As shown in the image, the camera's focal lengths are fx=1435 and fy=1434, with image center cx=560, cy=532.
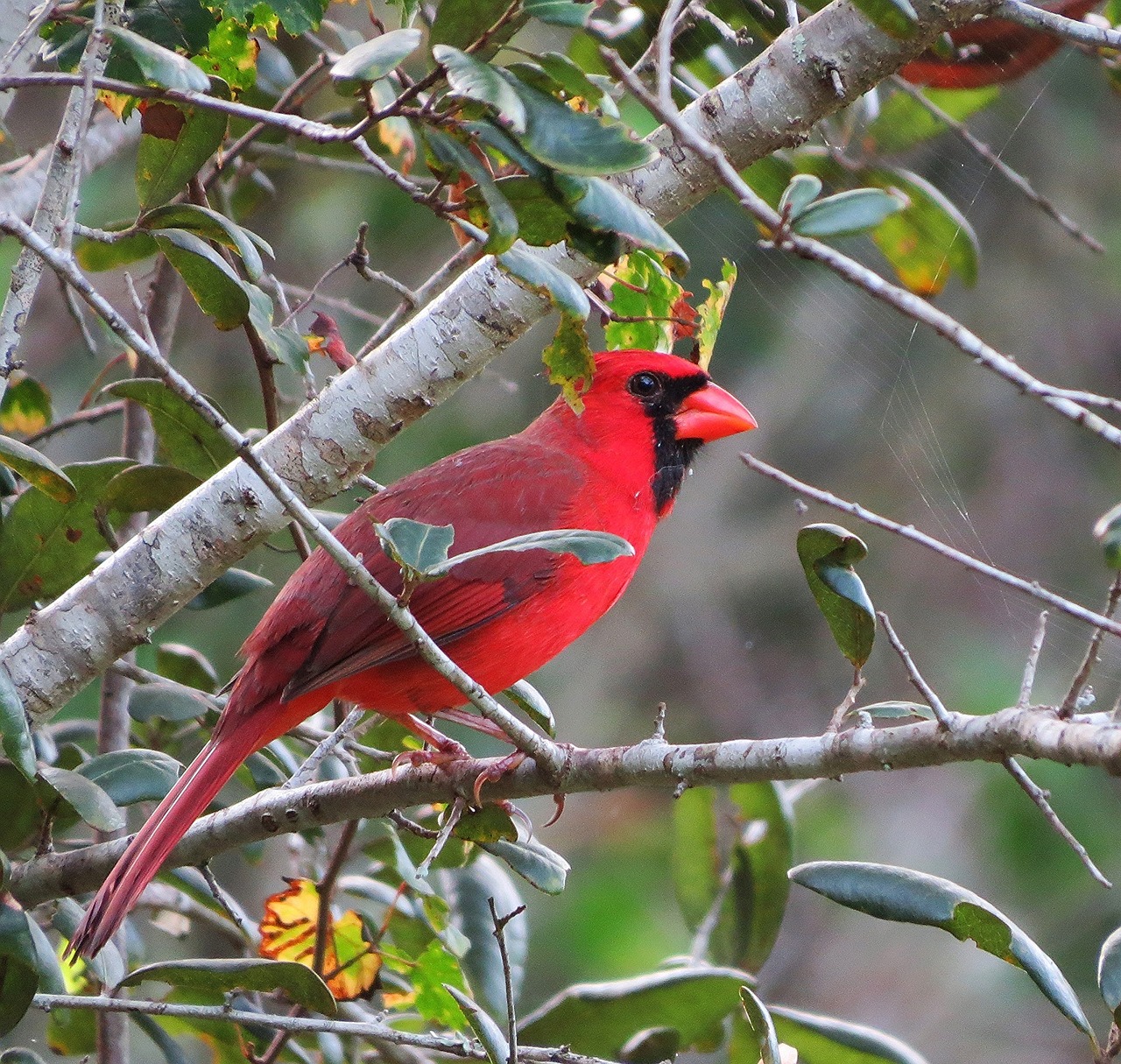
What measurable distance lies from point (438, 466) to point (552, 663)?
336 centimetres

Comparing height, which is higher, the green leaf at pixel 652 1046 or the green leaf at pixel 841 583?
the green leaf at pixel 841 583

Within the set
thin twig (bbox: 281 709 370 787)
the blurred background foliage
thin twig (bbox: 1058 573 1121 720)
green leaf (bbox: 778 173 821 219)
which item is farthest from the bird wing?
the blurred background foliage

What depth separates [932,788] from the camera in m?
6.43

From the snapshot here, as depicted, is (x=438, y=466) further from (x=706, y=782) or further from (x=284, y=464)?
(x=706, y=782)

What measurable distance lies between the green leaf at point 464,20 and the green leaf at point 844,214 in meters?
0.44

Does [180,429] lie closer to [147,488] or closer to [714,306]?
[147,488]

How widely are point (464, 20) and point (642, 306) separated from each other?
36.2 inches

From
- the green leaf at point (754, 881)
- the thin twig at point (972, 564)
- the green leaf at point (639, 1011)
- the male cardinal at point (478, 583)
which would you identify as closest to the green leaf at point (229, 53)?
the male cardinal at point (478, 583)

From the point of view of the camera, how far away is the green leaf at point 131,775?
2.29 m

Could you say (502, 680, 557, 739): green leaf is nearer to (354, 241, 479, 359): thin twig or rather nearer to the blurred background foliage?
(354, 241, 479, 359): thin twig

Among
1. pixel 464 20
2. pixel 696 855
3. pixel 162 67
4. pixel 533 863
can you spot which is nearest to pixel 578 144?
pixel 464 20

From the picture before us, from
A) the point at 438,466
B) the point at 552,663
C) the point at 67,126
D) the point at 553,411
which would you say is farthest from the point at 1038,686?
the point at 67,126

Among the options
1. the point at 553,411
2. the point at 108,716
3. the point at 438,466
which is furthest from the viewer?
the point at 553,411

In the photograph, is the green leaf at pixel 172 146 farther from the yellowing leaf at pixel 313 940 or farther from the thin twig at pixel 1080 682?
the thin twig at pixel 1080 682
